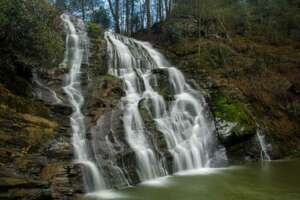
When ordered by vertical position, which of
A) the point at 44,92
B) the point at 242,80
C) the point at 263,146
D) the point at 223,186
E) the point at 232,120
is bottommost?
the point at 263,146

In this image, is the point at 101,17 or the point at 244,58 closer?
the point at 244,58

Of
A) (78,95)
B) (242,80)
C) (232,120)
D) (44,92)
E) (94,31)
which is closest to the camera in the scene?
(44,92)

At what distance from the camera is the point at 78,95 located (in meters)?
17.8

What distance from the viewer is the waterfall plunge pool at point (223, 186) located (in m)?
12.1

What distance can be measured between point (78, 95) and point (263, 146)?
10.4 metres

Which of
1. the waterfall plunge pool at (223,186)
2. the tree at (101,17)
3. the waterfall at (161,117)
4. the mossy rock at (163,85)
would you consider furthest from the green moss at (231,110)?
the tree at (101,17)

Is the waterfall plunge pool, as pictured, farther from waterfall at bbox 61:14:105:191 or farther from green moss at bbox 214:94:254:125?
green moss at bbox 214:94:254:125

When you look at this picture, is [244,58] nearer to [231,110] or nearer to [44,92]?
[231,110]

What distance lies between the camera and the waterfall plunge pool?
39.8 ft

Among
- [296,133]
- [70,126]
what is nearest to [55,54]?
[70,126]

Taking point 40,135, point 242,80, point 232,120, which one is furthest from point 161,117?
point 242,80

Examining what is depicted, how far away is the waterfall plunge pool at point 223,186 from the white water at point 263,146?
2528 mm

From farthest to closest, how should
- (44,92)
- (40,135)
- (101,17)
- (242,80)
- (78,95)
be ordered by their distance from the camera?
(101,17) < (242,80) < (78,95) < (44,92) < (40,135)

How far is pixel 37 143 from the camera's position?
12.2m
